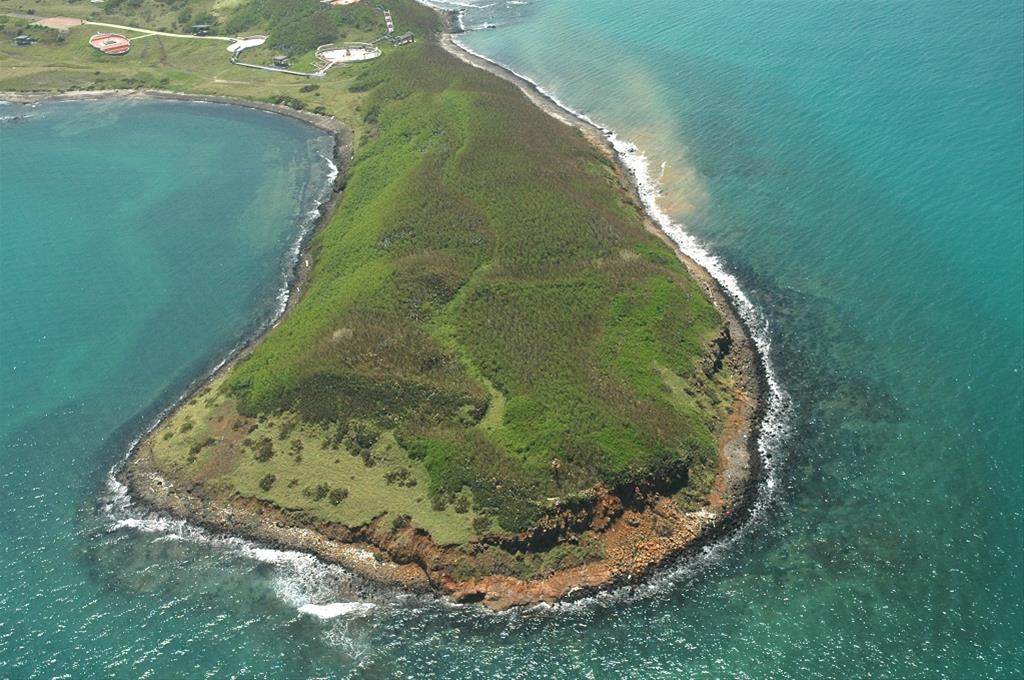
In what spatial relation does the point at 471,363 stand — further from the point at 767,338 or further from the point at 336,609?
the point at 767,338

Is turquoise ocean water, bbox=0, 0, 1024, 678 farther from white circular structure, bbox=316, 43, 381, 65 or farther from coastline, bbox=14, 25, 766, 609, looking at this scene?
white circular structure, bbox=316, 43, 381, 65

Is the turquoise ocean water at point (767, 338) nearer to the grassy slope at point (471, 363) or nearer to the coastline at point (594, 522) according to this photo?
the coastline at point (594, 522)

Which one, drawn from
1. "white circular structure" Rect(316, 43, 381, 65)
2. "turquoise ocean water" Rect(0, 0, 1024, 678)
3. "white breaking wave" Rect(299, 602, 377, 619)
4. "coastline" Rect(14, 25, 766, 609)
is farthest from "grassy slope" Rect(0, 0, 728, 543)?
"white circular structure" Rect(316, 43, 381, 65)

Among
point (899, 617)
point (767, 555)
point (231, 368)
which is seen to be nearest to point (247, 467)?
point (231, 368)

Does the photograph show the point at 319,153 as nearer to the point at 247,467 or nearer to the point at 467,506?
the point at 247,467

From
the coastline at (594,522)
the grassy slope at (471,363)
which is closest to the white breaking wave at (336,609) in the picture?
the coastline at (594,522)

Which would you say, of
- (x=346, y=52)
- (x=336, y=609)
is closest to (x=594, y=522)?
(x=336, y=609)

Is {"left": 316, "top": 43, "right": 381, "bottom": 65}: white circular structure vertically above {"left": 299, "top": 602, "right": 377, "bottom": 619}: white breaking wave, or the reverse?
{"left": 316, "top": 43, "right": 381, "bottom": 65}: white circular structure
